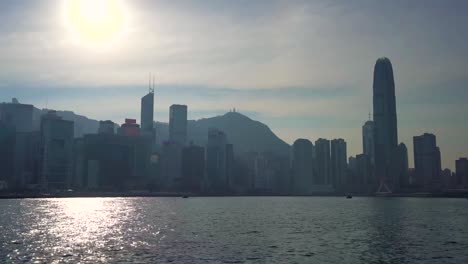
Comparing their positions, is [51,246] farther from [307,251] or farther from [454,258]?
[454,258]

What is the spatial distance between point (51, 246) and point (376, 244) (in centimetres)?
6086

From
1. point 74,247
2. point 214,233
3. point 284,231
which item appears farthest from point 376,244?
point 74,247

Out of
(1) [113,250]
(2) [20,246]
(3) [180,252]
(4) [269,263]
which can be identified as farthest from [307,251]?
(2) [20,246]

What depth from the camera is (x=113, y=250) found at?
82.5m

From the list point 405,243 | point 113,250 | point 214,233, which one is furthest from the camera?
point 214,233

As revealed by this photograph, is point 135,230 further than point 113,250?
Yes

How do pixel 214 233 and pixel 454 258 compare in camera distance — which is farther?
pixel 214 233

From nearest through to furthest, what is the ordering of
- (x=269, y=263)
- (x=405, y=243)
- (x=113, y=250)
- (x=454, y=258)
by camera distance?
(x=269, y=263) → (x=454, y=258) → (x=113, y=250) → (x=405, y=243)

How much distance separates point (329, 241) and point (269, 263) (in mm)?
30647

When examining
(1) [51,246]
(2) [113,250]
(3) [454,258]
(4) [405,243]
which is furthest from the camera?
(4) [405,243]

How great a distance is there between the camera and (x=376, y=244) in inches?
3644

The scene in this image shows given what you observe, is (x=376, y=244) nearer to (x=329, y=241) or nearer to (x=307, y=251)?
(x=329, y=241)

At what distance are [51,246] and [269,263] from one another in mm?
42518

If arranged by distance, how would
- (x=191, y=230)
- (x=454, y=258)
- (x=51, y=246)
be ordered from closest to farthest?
(x=454, y=258)
(x=51, y=246)
(x=191, y=230)
